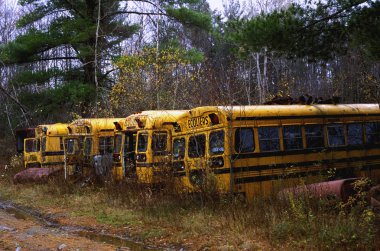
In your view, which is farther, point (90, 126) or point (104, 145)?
point (104, 145)

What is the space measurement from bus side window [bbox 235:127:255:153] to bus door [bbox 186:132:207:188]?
886 mm

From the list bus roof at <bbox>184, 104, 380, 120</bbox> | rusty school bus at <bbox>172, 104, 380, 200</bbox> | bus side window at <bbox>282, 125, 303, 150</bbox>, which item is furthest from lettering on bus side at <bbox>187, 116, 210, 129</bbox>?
bus side window at <bbox>282, 125, 303, 150</bbox>

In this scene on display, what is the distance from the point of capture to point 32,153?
2361cm

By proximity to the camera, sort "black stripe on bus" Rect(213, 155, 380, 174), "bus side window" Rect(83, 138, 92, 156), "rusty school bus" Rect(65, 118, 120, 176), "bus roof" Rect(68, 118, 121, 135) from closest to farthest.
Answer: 1. "black stripe on bus" Rect(213, 155, 380, 174)
2. "rusty school bus" Rect(65, 118, 120, 176)
3. "bus side window" Rect(83, 138, 92, 156)
4. "bus roof" Rect(68, 118, 121, 135)

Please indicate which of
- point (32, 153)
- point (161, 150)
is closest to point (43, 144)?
point (32, 153)

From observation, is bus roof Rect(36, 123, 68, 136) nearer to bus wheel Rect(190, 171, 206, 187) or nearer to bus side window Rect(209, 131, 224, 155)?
bus wheel Rect(190, 171, 206, 187)

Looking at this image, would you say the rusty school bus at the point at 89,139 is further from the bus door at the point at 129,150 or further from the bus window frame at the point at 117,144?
the bus door at the point at 129,150

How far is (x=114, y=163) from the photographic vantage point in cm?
1647

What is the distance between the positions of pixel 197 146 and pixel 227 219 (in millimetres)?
2844

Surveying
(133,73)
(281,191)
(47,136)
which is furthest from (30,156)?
(281,191)

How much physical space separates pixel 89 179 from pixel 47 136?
7183mm

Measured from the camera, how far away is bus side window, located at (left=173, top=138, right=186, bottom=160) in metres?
12.5

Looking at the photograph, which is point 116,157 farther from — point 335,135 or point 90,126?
point 335,135

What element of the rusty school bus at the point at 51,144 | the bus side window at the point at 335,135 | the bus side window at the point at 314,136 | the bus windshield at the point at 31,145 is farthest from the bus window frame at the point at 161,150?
the bus windshield at the point at 31,145
